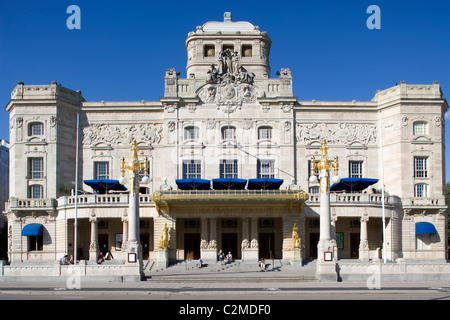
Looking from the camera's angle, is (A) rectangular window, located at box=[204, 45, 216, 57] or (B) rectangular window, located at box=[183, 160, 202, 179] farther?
(A) rectangular window, located at box=[204, 45, 216, 57]

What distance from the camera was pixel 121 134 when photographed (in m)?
61.6

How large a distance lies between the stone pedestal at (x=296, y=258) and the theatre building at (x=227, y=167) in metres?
2.27

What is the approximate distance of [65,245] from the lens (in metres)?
56.2

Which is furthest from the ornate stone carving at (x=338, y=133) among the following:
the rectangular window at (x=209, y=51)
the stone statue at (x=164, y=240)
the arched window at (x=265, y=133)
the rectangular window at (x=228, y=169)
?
the stone statue at (x=164, y=240)

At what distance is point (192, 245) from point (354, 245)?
17.6m

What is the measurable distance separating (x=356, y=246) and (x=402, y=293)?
29.6m

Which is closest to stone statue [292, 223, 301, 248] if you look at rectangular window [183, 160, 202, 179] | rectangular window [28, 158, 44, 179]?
rectangular window [183, 160, 202, 179]

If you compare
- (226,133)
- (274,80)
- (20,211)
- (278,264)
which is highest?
(274,80)

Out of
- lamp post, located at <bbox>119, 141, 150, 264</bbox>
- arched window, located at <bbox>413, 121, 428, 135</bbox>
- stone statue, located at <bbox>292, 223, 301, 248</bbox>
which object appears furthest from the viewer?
arched window, located at <bbox>413, 121, 428, 135</bbox>

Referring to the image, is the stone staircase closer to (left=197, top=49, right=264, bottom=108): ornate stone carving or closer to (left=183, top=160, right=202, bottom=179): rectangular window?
(left=183, top=160, right=202, bottom=179): rectangular window

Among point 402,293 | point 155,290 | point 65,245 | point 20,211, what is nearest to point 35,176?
point 20,211

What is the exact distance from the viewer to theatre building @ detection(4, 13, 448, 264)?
5581cm

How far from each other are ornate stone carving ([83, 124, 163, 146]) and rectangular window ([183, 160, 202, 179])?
4.33m

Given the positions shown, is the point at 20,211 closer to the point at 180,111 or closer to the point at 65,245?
the point at 65,245
